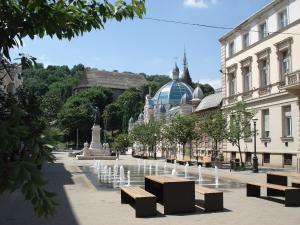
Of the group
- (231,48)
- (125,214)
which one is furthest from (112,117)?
(125,214)

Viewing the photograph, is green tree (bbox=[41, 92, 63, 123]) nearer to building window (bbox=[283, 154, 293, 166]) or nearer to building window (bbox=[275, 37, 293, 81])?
building window (bbox=[283, 154, 293, 166])

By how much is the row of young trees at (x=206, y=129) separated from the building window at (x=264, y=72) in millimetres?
4272

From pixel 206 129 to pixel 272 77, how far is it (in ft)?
23.7

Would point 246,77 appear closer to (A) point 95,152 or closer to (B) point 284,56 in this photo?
(B) point 284,56

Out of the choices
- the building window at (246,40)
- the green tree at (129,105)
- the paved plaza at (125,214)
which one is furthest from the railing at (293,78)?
the green tree at (129,105)

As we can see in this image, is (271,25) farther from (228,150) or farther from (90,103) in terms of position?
(90,103)

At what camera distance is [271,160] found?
3609 centimetres

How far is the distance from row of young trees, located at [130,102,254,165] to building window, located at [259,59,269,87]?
4.27 metres

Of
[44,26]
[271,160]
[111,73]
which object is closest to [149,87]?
[111,73]

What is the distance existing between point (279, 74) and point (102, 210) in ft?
89.3

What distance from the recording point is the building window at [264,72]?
1487 inches

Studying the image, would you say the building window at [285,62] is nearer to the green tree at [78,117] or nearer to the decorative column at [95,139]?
the decorative column at [95,139]

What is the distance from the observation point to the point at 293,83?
29.9 metres

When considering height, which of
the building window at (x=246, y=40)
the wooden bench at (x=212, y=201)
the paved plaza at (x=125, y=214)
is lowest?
the paved plaza at (x=125, y=214)
